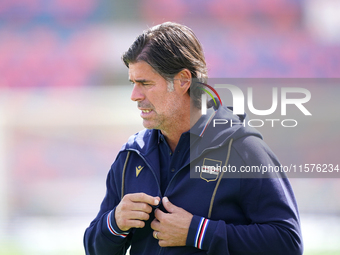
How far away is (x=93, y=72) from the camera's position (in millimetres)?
5574

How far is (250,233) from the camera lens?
110 centimetres

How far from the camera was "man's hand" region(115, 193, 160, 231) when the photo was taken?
3.82 ft

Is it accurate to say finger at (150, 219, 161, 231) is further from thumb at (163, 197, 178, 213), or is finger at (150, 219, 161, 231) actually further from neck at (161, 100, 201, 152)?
neck at (161, 100, 201, 152)

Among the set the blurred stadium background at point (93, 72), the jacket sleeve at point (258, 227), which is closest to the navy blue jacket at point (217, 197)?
the jacket sleeve at point (258, 227)

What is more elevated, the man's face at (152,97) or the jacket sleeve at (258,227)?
the man's face at (152,97)

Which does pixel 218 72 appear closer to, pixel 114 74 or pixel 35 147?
pixel 114 74

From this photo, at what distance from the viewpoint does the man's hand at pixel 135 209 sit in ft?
3.82

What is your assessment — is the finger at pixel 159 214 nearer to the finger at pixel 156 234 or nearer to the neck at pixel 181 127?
the finger at pixel 156 234

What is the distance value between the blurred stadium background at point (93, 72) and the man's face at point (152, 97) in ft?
11.6

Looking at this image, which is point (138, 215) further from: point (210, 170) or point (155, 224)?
point (210, 170)

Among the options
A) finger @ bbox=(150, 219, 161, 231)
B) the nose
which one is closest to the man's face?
the nose

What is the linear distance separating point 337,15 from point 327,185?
2.52 metres

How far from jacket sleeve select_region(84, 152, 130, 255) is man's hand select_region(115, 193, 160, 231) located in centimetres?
5

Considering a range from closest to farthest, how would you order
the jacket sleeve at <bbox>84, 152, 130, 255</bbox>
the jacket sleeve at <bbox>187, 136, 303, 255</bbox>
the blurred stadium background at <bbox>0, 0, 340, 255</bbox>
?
the jacket sleeve at <bbox>187, 136, 303, 255</bbox> → the jacket sleeve at <bbox>84, 152, 130, 255</bbox> → the blurred stadium background at <bbox>0, 0, 340, 255</bbox>
